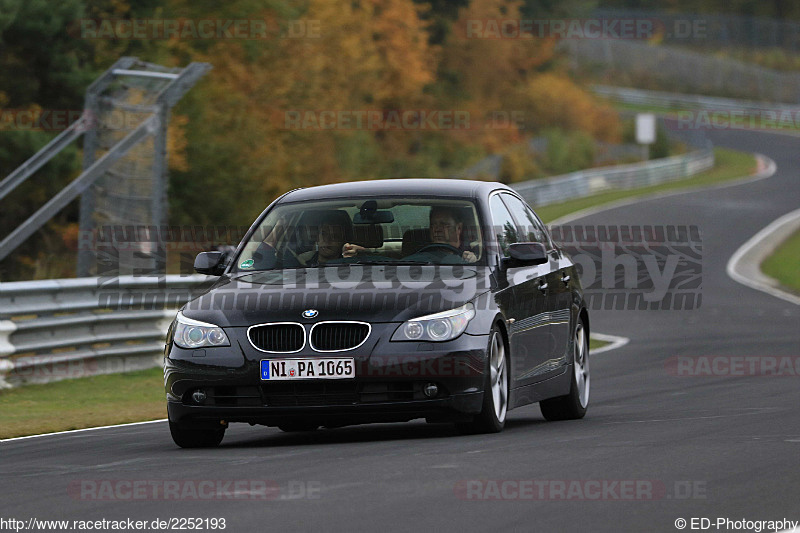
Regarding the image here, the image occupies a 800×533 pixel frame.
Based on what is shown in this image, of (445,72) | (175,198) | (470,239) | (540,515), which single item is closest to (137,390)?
(470,239)

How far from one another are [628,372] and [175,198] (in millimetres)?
21739

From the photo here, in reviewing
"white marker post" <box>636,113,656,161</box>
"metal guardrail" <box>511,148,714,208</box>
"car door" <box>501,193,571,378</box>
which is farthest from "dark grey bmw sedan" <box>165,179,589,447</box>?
"white marker post" <box>636,113,656,161</box>

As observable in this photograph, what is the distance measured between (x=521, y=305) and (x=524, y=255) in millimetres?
377

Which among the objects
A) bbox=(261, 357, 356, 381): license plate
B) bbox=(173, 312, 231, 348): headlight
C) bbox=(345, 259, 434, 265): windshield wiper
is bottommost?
bbox=(261, 357, 356, 381): license plate

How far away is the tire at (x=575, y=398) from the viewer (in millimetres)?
11453

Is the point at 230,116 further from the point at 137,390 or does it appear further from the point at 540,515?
the point at 540,515

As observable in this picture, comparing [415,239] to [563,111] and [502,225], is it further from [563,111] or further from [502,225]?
[563,111]

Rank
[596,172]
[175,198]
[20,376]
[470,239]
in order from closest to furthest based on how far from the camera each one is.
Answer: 1. [470,239]
2. [20,376]
3. [175,198]
4. [596,172]

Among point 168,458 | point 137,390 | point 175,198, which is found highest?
point 168,458

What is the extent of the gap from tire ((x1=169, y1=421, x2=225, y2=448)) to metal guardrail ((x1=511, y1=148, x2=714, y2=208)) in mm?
38651

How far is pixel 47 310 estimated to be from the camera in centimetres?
1581

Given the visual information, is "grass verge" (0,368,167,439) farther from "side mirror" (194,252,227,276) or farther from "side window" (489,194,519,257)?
"side window" (489,194,519,257)

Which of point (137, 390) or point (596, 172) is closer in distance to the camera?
point (137, 390)

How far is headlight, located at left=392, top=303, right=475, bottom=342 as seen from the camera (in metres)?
9.19
